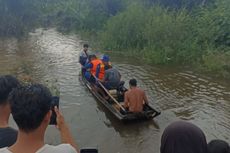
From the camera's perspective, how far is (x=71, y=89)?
1255 cm

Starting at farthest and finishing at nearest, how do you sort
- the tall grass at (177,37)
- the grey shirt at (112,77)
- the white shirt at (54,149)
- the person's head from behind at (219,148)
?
the tall grass at (177,37) → the grey shirt at (112,77) → the person's head from behind at (219,148) → the white shirt at (54,149)

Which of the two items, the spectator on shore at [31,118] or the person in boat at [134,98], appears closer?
the spectator on shore at [31,118]

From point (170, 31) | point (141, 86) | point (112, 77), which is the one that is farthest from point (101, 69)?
point (170, 31)

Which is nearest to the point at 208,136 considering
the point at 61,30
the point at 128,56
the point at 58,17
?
the point at 128,56

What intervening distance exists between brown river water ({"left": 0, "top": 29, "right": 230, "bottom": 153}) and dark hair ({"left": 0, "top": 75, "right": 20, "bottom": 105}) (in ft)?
17.1

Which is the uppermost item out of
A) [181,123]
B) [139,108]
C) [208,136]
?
[181,123]

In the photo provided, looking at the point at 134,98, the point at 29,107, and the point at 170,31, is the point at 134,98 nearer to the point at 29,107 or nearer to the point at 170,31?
the point at 29,107

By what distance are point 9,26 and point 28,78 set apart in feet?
43.2

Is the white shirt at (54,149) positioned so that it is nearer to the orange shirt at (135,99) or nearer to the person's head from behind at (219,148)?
the person's head from behind at (219,148)

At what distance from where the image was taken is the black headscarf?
124 inches

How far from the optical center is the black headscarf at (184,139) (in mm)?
3156

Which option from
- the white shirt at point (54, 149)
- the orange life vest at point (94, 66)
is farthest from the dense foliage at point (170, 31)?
the white shirt at point (54, 149)

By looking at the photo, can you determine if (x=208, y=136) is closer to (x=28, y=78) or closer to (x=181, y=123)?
(x=181, y=123)

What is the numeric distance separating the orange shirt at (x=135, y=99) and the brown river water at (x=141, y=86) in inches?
21.9
